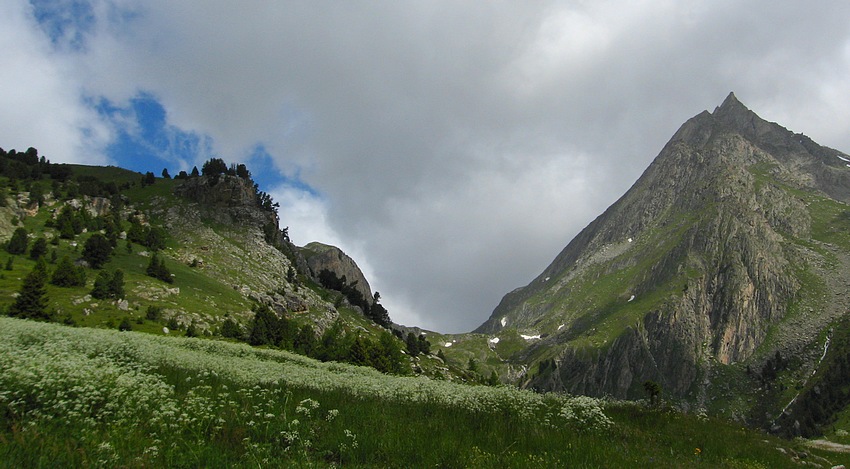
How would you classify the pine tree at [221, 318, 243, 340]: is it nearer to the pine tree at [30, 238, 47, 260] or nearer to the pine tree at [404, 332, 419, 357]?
the pine tree at [30, 238, 47, 260]

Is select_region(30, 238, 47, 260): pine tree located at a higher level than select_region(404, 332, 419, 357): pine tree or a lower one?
higher

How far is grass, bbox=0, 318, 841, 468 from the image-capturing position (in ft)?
23.6

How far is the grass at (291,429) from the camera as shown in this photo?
7.20 meters

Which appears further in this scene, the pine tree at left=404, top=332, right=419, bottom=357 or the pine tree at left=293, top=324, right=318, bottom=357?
the pine tree at left=404, top=332, right=419, bottom=357

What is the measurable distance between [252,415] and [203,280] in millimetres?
108142

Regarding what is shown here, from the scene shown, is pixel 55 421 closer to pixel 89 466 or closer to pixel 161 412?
pixel 161 412

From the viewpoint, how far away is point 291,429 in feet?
29.6

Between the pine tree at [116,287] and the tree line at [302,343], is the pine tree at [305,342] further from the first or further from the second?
the pine tree at [116,287]

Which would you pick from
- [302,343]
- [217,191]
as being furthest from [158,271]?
[217,191]

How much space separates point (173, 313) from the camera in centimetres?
7881

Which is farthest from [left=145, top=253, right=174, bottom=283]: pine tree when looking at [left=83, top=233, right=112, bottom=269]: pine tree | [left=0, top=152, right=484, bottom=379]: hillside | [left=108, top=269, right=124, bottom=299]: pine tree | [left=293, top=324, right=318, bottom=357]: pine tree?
[left=293, top=324, right=318, bottom=357]: pine tree

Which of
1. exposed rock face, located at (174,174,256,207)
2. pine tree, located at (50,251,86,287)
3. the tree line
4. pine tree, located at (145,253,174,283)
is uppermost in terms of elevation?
exposed rock face, located at (174,174,256,207)

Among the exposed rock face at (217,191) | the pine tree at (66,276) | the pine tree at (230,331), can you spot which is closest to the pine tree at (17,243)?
the pine tree at (66,276)

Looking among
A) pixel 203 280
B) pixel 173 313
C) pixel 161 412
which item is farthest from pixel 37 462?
pixel 203 280
